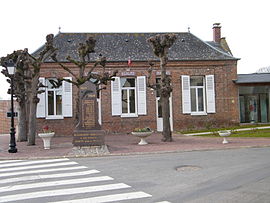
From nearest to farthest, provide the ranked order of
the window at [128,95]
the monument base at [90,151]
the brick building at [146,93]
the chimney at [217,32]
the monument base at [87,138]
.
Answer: the monument base at [90,151], the monument base at [87,138], the brick building at [146,93], the window at [128,95], the chimney at [217,32]

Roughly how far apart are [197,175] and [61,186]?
345 cm

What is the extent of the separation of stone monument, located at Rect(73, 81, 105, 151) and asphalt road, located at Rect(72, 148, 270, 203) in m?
2.03

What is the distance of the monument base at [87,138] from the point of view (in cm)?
1359

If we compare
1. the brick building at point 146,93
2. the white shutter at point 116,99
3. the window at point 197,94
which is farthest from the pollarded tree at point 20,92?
the window at point 197,94

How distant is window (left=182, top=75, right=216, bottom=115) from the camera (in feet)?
77.7

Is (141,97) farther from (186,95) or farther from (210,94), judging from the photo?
(210,94)

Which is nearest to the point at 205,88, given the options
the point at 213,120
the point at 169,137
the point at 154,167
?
the point at 213,120

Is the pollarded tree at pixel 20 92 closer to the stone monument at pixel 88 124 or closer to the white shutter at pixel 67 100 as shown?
the white shutter at pixel 67 100

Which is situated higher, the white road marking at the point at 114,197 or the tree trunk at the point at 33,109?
the tree trunk at the point at 33,109

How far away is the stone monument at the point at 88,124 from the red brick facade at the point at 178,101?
900cm

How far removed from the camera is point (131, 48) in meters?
24.8

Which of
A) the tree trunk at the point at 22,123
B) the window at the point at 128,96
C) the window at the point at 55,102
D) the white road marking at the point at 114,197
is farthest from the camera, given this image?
the window at the point at 128,96

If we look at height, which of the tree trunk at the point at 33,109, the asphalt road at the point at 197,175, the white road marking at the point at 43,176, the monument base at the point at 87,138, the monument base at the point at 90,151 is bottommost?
the white road marking at the point at 43,176

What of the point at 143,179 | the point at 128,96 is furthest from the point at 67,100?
the point at 143,179
